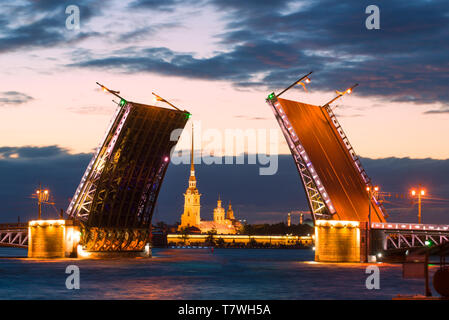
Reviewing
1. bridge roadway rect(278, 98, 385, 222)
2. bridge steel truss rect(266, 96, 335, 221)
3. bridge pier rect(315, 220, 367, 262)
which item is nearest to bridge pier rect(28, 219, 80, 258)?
bridge steel truss rect(266, 96, 335, 221)

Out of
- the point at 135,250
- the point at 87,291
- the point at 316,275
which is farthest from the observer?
the point at 135,250

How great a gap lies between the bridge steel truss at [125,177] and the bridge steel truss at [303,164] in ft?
29.0

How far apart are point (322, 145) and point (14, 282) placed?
3208 centimetres

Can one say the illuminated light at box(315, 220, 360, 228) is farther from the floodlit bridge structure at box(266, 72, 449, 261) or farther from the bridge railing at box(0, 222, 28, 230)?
the bridge railing at box(0, 222, 28, 230)

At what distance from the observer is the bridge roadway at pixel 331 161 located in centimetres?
6612

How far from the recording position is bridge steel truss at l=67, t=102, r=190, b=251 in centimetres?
6575

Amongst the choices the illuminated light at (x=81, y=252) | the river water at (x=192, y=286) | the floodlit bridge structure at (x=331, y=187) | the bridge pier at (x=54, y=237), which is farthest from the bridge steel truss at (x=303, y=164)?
the illuminated light at (x=81, y=252)

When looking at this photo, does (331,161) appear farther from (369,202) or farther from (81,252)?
(81,252)

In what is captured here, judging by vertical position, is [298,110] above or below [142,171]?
above

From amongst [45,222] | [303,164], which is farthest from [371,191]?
[45,222]
